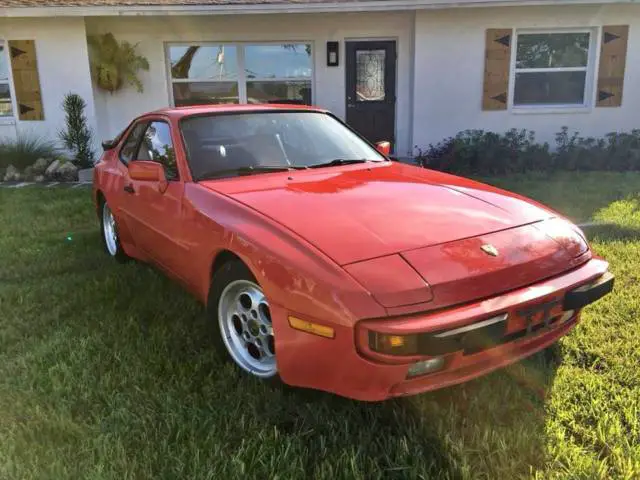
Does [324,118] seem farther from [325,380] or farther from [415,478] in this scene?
[415,478]

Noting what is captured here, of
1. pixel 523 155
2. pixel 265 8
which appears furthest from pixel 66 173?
pixel 523 155

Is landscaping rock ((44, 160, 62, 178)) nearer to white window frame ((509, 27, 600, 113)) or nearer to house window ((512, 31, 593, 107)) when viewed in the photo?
white window frame ((509, 27, 600, 113))

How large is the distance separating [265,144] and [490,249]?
1.80 m

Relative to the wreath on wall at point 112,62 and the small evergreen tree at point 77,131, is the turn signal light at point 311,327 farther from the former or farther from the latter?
the wreath on wall at point 112,62

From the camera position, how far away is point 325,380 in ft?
7.25

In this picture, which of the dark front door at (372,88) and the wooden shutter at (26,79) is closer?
the wooden shutter at (26,79)

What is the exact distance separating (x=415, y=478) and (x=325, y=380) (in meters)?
0.50

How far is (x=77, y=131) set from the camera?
1005 centimetres

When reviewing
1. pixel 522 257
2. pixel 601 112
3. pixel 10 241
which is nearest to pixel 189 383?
pixel 522 257

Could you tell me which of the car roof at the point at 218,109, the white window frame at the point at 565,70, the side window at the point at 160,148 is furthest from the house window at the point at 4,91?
the white window frame at the point at 565,70

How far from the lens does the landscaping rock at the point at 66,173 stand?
966 centimetres

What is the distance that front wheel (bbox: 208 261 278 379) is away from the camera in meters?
2.60

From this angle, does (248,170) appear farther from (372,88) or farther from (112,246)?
(372,88)

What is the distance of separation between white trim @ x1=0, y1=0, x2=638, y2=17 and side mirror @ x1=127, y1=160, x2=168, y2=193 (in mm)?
6840
